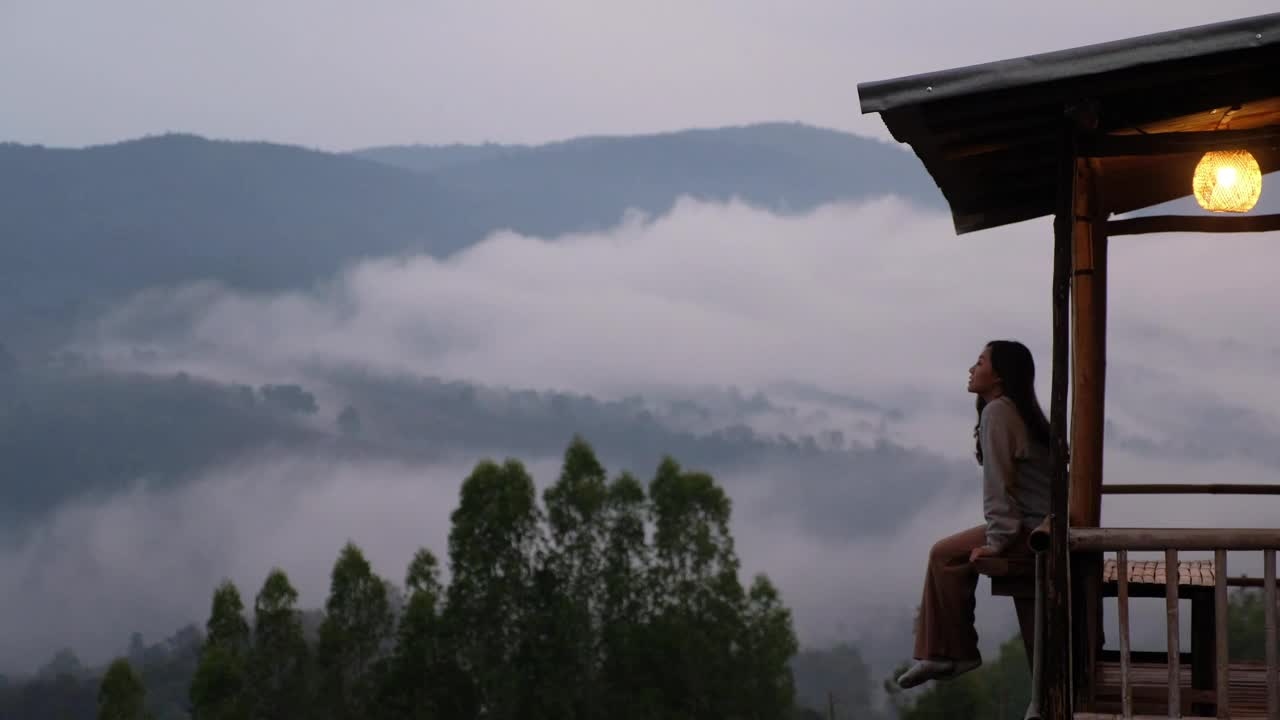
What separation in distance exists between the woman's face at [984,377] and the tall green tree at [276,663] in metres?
55.5

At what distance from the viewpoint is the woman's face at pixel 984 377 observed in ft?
22.2

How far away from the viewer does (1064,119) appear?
626cm

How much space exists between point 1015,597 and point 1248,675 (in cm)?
162

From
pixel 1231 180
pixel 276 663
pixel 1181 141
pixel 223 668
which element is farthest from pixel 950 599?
pixel 276 663

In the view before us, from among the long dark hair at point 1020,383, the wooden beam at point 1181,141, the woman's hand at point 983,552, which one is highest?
the wooden beam at point 1181,141

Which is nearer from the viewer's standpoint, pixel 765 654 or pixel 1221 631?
pixel 1221 631

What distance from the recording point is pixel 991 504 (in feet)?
21.6

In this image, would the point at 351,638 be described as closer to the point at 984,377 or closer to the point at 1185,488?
the point at 1185,488

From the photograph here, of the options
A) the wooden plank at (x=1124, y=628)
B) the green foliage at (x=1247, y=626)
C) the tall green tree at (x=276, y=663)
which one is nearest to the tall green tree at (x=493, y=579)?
the tall green tree at (x=276, y=663)

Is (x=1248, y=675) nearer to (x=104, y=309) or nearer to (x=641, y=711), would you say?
(x=641, y=711)

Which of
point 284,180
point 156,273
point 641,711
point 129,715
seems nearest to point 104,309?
point 156,273

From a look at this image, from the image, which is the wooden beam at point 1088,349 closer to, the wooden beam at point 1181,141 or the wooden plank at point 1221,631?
the wooden beam at point 1181,141

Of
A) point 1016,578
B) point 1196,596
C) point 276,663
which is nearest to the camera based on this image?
point 1016,578

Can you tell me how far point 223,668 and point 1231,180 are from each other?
185ft
